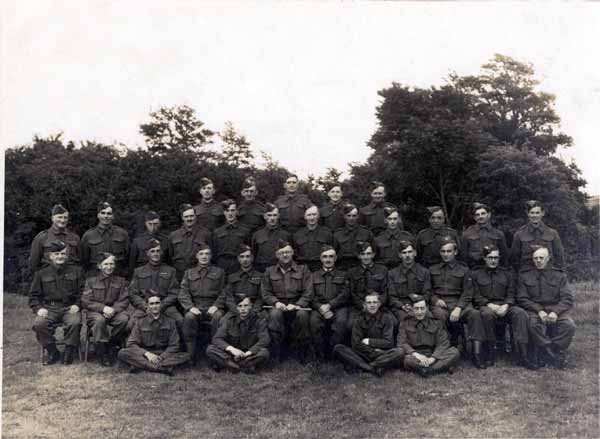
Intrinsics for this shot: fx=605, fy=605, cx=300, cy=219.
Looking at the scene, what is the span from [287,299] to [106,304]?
6.97ft

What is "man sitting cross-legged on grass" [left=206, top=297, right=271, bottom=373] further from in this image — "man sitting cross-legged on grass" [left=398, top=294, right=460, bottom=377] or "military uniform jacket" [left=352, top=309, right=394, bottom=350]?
"man sitting cross-legged on grass" [left=398, top=294, right=460, bottom=377]

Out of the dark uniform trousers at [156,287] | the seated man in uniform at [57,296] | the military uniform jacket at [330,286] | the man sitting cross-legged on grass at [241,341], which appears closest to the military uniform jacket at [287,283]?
the military uniform jacket at [330,286]

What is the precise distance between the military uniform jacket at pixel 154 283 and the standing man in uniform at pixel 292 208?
65.0 inches

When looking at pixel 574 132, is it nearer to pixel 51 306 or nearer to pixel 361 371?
pixel 361 371

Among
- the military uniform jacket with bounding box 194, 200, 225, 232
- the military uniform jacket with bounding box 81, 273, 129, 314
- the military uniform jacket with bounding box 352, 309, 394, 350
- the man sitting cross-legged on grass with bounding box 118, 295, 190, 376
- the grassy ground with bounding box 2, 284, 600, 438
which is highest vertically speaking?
the military uniform jacket with bounding box 194, 200, 225, 232

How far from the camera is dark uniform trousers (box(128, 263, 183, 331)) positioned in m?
7.05

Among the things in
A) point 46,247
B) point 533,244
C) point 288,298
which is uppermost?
point 533,244

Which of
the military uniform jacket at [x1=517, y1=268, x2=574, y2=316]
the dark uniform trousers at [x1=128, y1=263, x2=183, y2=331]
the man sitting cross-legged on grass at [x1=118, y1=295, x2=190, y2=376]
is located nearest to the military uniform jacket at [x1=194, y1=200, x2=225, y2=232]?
the dark uniform trousers at [x1=128, y1=263, x2=183, y2=331]

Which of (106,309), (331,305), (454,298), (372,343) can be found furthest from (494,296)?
→ (106,309)

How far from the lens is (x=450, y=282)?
712 centimetres

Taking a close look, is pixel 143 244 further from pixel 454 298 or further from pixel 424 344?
pixel 454 298

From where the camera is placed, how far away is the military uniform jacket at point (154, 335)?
21.9 ft

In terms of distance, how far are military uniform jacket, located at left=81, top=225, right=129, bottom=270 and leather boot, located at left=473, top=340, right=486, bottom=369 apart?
443cm

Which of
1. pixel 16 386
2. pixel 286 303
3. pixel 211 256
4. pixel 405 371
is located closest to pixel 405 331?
pixel 405 371
